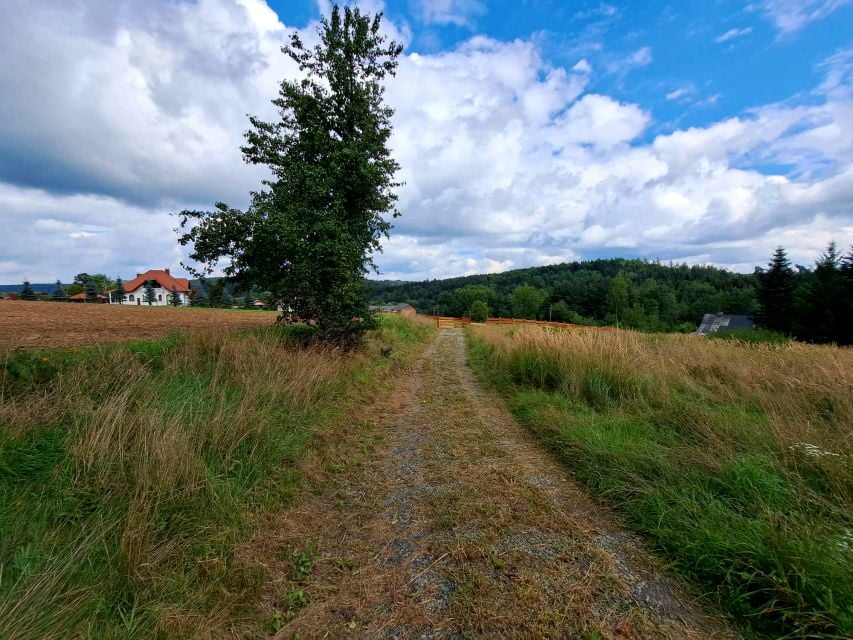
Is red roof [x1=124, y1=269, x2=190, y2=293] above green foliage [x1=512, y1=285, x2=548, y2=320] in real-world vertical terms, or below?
above

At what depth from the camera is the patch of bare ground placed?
1995mm

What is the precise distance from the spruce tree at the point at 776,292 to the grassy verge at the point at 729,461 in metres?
39.9

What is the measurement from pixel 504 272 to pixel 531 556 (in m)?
145

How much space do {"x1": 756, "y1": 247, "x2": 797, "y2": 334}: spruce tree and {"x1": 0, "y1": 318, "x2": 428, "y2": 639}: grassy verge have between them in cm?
4771

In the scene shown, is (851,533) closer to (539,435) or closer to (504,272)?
(539,435)

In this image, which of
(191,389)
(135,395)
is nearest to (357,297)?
(191,389)

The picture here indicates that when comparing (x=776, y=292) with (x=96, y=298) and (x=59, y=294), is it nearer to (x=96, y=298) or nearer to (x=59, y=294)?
(x=96, y=298)

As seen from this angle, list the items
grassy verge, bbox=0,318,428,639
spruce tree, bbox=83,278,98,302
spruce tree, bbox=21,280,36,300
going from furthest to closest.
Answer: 1. spruce tree, bbox=83,278,98,302
2. spruce tree, bbox=21,280,36,300
3. grassy verge, bbox=0,318,428,639

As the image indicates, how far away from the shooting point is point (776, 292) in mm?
35844

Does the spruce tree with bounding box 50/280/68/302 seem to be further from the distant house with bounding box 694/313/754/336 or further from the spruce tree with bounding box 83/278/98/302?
the distant house with bounding box 694/313/754/336

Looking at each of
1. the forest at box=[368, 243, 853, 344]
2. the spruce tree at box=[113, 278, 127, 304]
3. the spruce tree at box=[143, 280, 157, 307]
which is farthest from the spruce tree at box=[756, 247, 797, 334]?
the spruce tree at box=[113, 278, 127, 304]

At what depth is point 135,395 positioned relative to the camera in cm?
402

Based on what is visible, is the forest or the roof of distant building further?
the roof of distant building

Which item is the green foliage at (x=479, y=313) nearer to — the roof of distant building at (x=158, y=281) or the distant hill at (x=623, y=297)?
the distant hill at (x=623, y=297)
